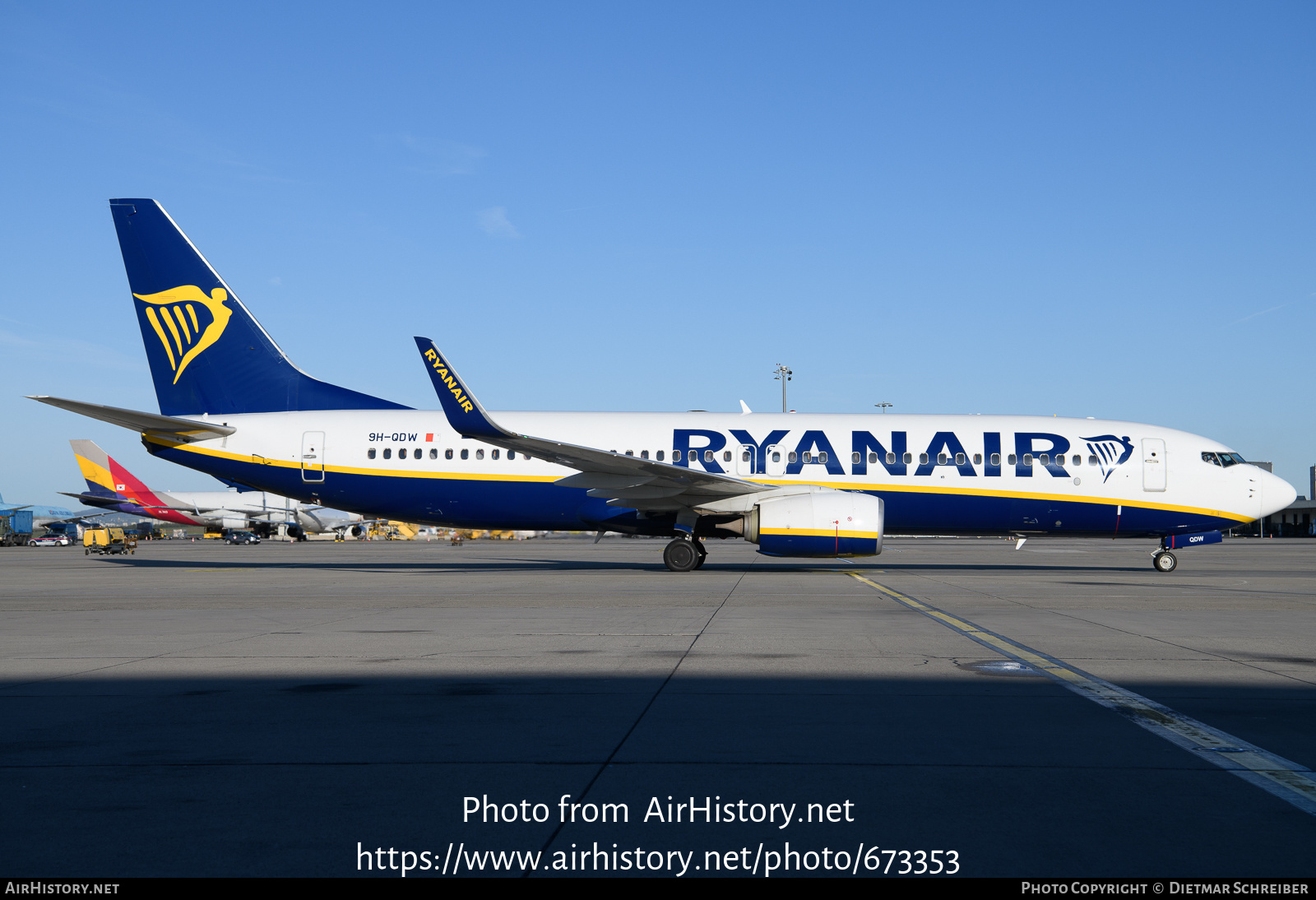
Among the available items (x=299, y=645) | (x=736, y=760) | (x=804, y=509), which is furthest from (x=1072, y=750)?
(x=804, y=509)

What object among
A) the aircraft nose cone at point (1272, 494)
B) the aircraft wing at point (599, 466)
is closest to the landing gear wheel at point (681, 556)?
the aircraft wing at point (599, 466)

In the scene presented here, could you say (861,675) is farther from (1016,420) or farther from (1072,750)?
(1016,420)

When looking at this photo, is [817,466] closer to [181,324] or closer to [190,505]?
[181,324]

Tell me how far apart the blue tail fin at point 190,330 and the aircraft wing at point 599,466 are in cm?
689

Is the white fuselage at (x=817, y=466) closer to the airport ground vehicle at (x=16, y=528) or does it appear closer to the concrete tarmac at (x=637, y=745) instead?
the concrete tarmac at (x=637, y=745)

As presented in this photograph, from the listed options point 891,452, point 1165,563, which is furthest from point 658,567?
point 1165,563

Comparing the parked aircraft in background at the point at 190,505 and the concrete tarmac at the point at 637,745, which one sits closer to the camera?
the concrete tarmac at the point at 637,745

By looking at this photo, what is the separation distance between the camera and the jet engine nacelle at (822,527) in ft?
66.3

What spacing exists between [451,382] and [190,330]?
9.23m

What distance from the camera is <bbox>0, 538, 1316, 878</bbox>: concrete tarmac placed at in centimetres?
343

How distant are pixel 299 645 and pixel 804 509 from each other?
42.7 feet

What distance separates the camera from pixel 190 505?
7344cm

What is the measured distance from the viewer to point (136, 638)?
9.96 meters
